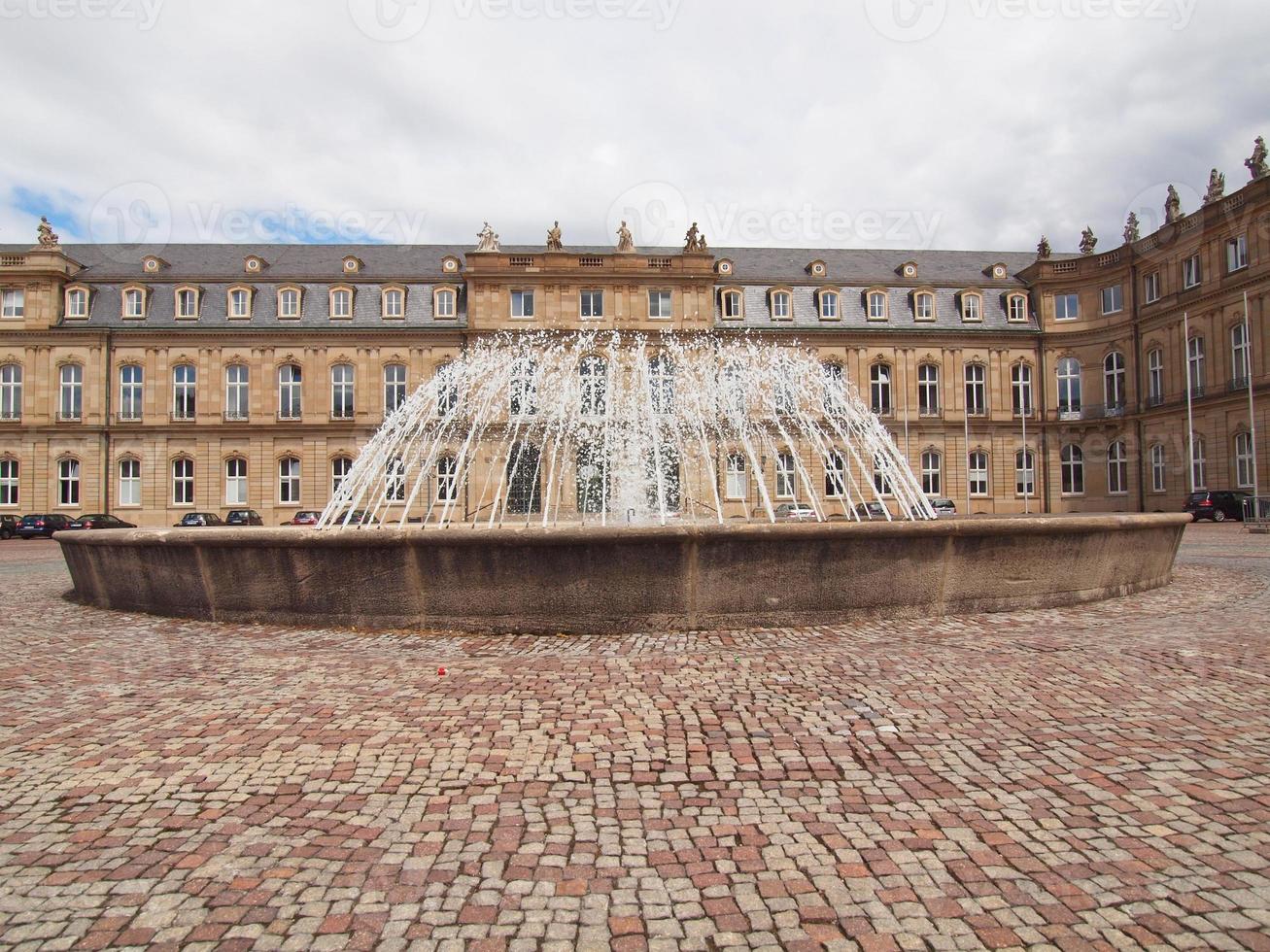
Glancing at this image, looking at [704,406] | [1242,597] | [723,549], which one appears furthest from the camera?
[704,406]

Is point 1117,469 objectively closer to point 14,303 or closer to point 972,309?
point 972,309

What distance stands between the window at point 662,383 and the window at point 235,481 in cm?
2391

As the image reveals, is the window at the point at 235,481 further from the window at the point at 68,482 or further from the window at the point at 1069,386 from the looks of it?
the window at the point at 1069,386

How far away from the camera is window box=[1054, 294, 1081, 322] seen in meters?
46.1

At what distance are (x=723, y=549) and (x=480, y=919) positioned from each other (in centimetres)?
516

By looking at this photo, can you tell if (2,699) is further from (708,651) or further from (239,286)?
(239,286)

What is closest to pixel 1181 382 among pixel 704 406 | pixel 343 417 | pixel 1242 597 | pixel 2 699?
pixel 704 406

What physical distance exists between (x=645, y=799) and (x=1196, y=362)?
45.7 meters

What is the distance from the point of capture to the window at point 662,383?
1443 inches

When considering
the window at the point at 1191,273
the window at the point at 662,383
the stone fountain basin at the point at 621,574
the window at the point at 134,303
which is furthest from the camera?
the window at the point at 134,303

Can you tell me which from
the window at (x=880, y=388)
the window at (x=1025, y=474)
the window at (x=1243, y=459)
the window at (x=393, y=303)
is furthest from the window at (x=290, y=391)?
the window at (x=1243, y=459)

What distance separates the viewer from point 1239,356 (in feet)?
120

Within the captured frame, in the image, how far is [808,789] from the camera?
394 centimetres

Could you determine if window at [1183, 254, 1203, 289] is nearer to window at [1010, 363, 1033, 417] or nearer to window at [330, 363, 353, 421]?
window at [1010, 363, 1033, 417]
